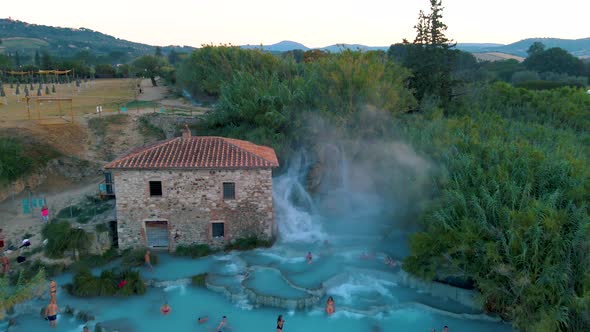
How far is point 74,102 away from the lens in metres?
45.3

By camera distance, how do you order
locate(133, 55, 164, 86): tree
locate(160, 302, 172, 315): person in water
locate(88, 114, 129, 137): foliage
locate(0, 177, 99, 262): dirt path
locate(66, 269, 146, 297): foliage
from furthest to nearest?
locate(133, 55, 164, 86): tree → locate(88, 114, 129, 137): foliage → locate(0, 177, 99, 262): dirt path → locate(66, 269, 146, 297): foliage → locate(160, 302, 172, 315): person in water

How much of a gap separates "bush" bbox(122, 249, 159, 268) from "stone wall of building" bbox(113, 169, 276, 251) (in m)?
0.71

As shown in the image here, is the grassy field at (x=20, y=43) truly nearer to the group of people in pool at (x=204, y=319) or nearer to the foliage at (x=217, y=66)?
the foliage at (x=217, y=66)

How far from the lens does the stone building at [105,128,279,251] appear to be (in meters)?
21.7

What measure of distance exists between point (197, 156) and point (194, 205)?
7.58 ft

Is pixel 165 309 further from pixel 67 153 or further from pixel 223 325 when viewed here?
pixel 67 153

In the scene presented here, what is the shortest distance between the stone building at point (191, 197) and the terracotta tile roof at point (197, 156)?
0.15ft

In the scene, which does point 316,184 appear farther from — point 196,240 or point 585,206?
point 585,206

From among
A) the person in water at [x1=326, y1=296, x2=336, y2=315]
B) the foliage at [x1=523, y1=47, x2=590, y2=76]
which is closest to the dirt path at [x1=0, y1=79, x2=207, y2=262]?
the person in water at [x1=326, y1=296, x2=336, y2=315]

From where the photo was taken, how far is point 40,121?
3525 cm

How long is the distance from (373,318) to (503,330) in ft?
14.4

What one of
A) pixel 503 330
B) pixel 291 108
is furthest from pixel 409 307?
pixel 291 108

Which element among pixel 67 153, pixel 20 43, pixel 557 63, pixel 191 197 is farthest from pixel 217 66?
pixel 20 43

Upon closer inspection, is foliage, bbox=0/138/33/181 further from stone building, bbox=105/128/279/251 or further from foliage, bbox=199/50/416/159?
foliage, bbox=199/50/416/159
